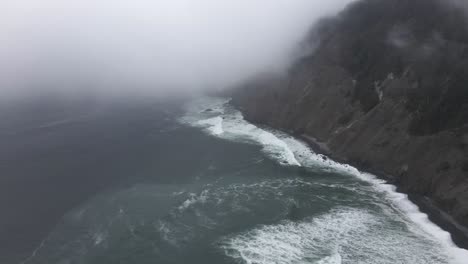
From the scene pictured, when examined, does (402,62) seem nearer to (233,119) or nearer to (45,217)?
(233,119)

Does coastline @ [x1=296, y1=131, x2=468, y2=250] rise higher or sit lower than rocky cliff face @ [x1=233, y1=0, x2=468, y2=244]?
lower

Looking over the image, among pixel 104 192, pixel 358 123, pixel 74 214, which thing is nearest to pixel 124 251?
pixel 74 214

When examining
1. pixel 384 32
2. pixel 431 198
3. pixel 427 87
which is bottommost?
pixel 431 198

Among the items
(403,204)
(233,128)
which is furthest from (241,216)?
(233,128)

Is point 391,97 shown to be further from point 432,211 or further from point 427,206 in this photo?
point 432,211

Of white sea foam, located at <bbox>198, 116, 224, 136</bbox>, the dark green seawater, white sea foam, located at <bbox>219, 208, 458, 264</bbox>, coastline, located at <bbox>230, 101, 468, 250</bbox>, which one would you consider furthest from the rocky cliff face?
white sea foam, located at <bbox>219, 208, 458, 264</bbox>

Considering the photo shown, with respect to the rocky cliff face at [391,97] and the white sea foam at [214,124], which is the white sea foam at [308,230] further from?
the white sea foam at [214,124]

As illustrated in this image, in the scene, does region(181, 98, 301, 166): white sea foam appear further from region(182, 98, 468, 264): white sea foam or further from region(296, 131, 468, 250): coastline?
region(296, 131, 468, 250): coastline
